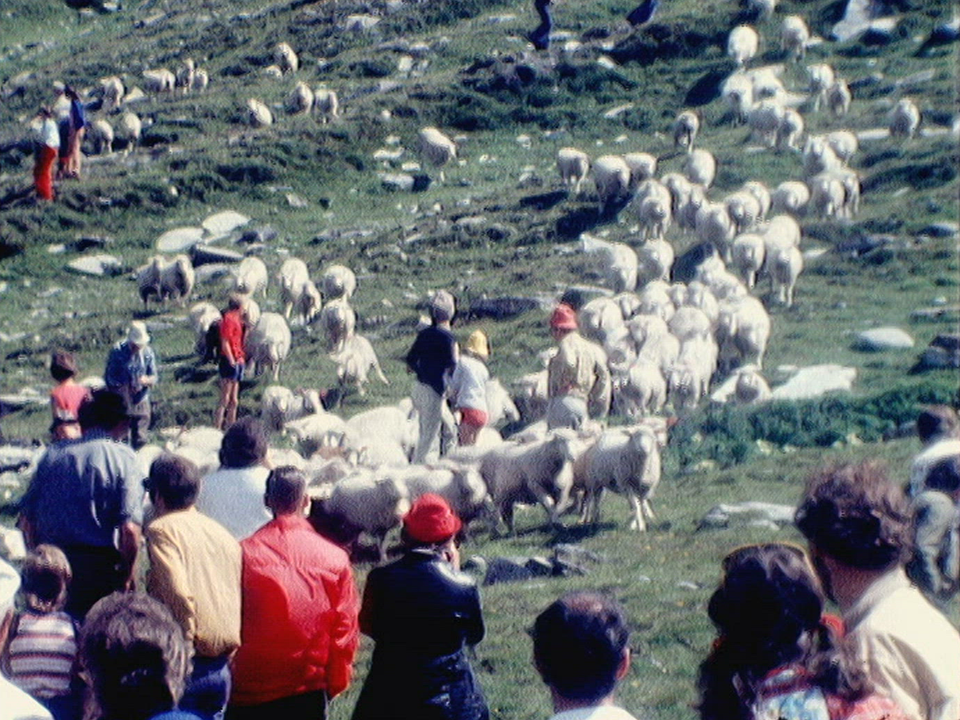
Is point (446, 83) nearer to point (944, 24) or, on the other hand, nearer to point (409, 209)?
point (409, 209)

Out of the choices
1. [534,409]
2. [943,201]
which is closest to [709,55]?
[943,201]

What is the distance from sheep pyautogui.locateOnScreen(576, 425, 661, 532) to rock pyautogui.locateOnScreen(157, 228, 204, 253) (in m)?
17.3

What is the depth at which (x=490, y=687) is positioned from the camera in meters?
8.45

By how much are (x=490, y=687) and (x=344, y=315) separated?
13.1 metres

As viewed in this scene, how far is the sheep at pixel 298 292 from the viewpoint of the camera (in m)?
23.4

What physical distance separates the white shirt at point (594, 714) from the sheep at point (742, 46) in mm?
32957

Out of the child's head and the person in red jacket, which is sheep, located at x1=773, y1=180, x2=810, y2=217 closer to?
the person in red jacket

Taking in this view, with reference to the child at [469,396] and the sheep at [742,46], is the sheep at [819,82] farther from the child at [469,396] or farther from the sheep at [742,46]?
the child at [469,396]

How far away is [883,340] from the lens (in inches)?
717

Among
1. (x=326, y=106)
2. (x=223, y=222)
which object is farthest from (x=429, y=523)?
(x=326, y=106)

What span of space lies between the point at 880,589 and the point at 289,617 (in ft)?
8.96

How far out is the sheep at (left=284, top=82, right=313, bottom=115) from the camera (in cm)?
3972

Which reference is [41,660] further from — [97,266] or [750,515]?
[97,266]

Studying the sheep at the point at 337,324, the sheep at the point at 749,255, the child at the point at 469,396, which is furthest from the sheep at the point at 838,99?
the child at the point at 469,396
